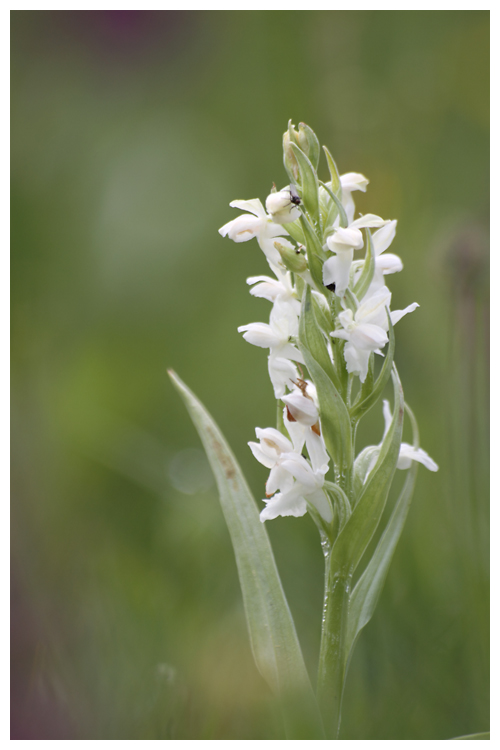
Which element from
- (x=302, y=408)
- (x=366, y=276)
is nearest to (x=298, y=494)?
(x=302, y=408)

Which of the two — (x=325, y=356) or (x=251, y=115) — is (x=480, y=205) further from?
(x=325, y=356)

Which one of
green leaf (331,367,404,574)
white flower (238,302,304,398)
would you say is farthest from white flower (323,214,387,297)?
green leaf (331,367,404,574)

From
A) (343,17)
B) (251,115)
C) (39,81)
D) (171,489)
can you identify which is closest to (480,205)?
(343,17)

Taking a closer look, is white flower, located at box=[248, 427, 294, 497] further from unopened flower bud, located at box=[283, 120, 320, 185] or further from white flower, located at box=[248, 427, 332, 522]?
unopened flower bud, located at box=[283, 120, 320, 185]

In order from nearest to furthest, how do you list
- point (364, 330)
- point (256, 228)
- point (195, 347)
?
1. point (364, 330)
2. point (256, 228)
3. point (195, 347)

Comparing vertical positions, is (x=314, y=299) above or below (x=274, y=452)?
above

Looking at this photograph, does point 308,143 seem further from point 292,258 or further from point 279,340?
point 279,340

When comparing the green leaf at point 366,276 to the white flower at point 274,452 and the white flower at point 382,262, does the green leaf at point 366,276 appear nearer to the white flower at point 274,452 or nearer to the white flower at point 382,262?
the white flower at point 382,262
